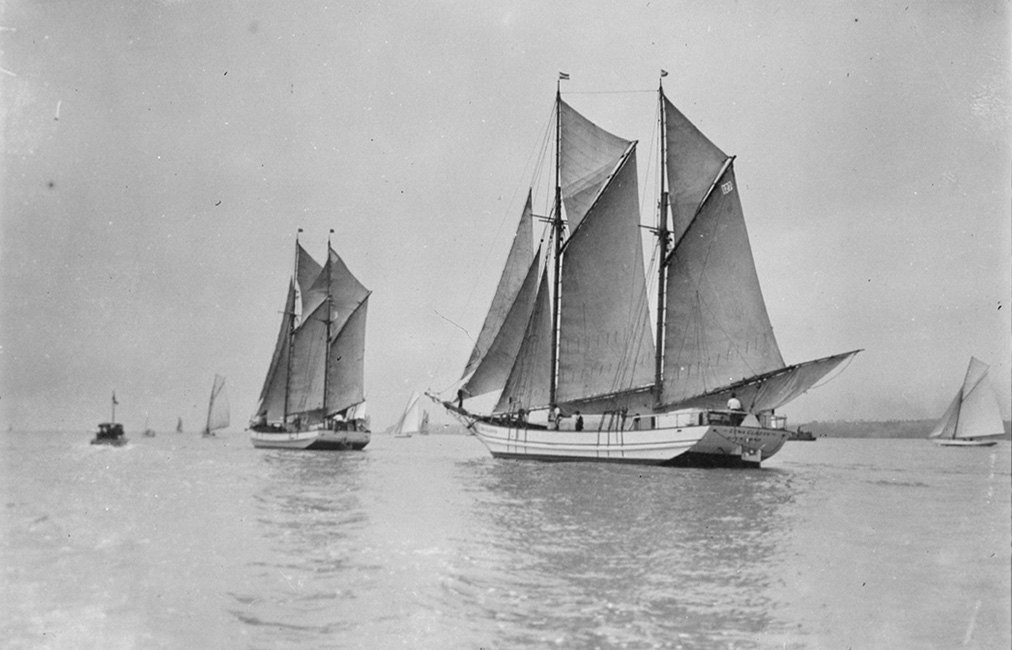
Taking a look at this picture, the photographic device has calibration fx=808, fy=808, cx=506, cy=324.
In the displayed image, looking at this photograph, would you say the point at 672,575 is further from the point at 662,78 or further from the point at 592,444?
the point at 592,444

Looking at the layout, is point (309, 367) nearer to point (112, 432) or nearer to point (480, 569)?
point (112, 432)

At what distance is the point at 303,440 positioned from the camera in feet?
94.0

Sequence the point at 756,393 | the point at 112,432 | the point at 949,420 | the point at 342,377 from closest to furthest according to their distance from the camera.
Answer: the point at 112,432
the point at 949,420
the point at 756,393
the point at 342,377

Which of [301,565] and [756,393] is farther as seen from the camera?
[756,393]

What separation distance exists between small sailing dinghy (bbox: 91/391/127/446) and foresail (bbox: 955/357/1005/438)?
7.98 m

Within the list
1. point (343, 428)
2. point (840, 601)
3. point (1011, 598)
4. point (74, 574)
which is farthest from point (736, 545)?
point (343, 428)

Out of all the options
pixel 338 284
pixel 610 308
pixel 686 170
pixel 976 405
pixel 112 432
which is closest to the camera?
pixel 976 405

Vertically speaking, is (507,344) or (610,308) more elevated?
(610,308)

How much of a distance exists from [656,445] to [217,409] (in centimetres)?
1415

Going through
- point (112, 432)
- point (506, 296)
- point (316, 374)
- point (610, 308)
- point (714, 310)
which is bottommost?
point (112, 432)

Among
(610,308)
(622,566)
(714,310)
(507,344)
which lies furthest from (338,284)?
(610,308)

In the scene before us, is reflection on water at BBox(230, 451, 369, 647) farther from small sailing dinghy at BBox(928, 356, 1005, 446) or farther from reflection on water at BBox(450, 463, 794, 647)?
small sailing dinghy at BBox(928, 356, 1005, 446)

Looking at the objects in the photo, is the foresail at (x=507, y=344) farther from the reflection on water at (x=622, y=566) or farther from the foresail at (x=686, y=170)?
the reflection on water at (x=622, y=566)

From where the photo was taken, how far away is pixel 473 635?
19.0 ft
